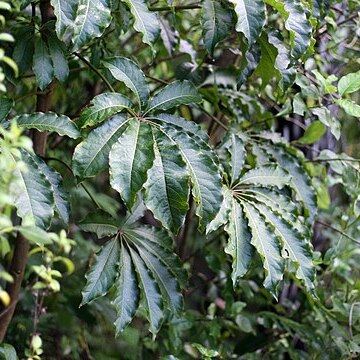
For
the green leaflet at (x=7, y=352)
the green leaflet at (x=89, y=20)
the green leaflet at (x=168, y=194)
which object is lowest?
the green leaflet at (x=7, y=352)

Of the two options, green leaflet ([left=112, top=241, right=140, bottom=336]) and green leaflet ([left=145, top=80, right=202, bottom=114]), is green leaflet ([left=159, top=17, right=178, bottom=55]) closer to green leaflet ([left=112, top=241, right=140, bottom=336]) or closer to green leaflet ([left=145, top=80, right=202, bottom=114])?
green leaflet ([left=145, top=80, right=202, bottom=114])

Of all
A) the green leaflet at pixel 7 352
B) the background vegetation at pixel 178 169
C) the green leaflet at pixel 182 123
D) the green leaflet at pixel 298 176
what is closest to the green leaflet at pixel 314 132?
the background vegetation at pixel 178 169

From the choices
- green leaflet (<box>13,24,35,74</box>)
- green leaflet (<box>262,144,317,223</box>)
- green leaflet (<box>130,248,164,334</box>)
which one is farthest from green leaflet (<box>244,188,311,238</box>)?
green leaflet (<box>13,24,35,74</box>)

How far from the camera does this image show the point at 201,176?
84cm

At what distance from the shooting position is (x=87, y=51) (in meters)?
1.28

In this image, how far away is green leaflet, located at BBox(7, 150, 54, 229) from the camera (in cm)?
75

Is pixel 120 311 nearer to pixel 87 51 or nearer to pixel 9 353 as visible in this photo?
pixel 9 353

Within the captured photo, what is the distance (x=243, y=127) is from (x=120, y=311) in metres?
0.53

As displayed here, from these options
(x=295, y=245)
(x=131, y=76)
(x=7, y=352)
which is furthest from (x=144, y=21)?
(x=7, y=352)

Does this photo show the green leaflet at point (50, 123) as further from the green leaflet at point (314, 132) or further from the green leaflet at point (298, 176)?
the green leaflet at point (314, 132)

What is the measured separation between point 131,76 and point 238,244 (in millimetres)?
313

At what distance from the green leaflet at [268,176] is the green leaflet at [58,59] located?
35 cm

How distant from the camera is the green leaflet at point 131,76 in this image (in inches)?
36.2

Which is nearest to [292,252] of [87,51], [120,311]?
[120,311]
